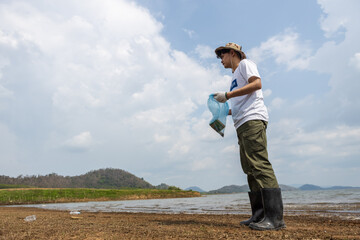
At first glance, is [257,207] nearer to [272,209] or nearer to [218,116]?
[272,209]

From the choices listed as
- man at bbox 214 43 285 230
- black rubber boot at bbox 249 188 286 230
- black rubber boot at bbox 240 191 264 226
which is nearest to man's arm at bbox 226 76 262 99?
man at bbox 214 43 285 230

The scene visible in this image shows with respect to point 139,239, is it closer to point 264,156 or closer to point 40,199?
point 264,156

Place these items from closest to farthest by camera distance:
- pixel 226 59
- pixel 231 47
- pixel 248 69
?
pixel 248 69 < pixel 231 47 < pixel 226 59

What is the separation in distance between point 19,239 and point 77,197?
44667mm

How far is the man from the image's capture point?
341 cm

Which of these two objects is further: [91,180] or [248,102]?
[91,180]

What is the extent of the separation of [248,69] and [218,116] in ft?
3.01

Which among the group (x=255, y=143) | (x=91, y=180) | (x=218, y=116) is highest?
(x=91, y=180)

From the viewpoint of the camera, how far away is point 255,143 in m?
3.57

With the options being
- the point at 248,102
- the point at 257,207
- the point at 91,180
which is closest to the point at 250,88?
the point at 248,102

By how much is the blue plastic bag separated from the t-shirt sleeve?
661 mm

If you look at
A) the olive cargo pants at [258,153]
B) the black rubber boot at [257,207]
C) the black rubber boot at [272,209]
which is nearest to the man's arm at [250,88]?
the olive cargo pants at [258,153]

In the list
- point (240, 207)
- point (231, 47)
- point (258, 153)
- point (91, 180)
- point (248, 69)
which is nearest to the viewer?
point (258, 153)

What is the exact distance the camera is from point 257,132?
11.8ft
